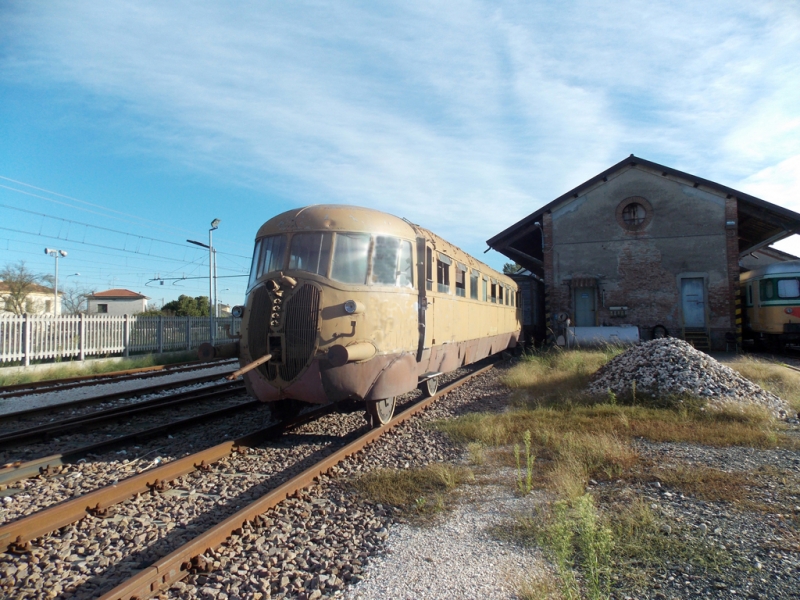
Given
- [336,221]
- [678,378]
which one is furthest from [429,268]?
[678,378]

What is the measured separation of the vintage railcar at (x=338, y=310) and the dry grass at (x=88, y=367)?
35.8ft

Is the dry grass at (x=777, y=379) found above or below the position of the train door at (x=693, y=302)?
below

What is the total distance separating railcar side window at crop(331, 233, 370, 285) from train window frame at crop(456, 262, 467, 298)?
11.9 ft

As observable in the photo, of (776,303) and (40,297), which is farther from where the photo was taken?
(40,297)

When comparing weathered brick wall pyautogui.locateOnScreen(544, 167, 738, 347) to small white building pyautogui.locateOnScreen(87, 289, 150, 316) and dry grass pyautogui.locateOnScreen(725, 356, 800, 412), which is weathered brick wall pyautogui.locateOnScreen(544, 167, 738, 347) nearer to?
dry grass pyautogui.locateOnScreen(725, 356, 800, 412)

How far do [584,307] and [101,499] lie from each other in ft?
66.8

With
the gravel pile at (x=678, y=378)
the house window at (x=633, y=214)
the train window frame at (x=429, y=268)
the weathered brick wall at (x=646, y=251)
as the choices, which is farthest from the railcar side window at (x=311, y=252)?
the house window at (x=633, y=214)

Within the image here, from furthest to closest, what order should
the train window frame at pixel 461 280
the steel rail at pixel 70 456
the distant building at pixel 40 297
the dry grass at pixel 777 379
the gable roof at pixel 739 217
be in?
the distant building at pixel 40 297, the gable roof at pixel 739 217, the train window frame at pixel 461 280, the dry grass at pixel 777 379, the steel rail at pixel 70 456

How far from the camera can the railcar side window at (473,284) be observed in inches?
Result: 460

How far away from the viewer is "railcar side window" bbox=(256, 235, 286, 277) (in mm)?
7172

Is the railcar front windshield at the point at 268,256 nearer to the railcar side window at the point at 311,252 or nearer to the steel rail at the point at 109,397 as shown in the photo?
the railcar side window at the point at 311,252

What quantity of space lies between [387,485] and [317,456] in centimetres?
147

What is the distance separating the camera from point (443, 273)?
30.7 ft

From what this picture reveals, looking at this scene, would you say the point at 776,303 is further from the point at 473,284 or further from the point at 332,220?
the point at 332,220
